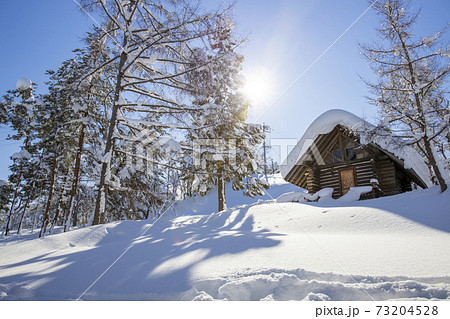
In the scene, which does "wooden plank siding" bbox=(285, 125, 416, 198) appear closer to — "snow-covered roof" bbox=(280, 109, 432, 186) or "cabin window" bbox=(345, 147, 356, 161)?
"cabin window" bbox=(345, 147, 356, 161)

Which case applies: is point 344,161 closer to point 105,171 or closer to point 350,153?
point 350,153

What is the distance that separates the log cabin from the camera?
42.3 feet

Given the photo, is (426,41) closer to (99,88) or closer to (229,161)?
(229,161)

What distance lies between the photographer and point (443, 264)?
8.45ft

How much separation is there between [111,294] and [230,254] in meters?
1.64

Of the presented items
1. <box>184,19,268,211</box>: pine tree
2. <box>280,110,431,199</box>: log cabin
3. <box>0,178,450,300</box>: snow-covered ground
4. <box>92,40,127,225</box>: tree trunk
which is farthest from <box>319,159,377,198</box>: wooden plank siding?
<box>92,40,127,225</box>: tree trunk

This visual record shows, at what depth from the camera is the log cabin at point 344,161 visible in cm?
1291

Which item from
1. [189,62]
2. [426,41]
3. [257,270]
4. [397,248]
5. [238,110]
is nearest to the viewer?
[257,270]

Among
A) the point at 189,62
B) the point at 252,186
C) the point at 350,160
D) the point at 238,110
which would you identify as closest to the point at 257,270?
the point at 189,62

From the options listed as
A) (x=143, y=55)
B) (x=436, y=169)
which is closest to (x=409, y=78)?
(x=436, y=169)

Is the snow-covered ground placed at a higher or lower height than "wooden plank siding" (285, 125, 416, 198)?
lower

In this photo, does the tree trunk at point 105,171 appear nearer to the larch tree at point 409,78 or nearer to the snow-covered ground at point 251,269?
the snow-covered ground at point 251,269

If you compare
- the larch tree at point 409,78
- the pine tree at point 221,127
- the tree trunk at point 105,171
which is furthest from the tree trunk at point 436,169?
the tree trunk at point 105,171

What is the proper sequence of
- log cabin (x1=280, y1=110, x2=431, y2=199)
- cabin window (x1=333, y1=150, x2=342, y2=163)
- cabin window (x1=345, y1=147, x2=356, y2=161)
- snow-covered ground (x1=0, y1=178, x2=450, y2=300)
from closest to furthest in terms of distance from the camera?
snow-covered ground (x1=0, y1=178, x2=450, y2=300) → log cabin (x1=280, y1=110, x2=431, y2=199) → cabin window (x1=345, y1=147, x2=356, y2=161) → cabin window (x1=333, y1=150, x2=342, y2=163)
